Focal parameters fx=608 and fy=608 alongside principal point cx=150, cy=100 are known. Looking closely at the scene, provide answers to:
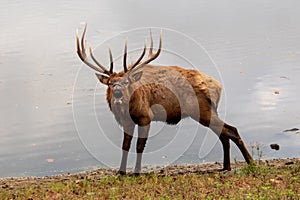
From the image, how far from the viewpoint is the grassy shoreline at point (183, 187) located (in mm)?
8266

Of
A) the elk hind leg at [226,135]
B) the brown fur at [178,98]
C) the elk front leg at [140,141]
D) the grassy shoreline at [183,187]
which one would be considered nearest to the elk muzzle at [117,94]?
the brown fur at [178,98]

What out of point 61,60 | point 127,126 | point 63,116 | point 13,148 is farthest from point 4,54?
point 127,126

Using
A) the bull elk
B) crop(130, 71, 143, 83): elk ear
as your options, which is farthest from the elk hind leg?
crop(130, 71, 143, 83): elk ear

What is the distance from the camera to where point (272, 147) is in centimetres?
1371

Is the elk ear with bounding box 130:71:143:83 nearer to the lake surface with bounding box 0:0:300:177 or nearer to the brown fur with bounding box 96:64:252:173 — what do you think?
the brown fur with bounding box 96:64:252:173

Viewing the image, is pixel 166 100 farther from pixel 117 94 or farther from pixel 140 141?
pixel 117 94

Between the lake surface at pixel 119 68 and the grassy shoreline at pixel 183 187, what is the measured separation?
102 inches

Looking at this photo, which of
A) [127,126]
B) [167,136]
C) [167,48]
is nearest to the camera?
[127,126]

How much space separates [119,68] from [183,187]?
1040 cm

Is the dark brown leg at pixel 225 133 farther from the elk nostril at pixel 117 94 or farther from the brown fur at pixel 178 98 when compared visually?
the elk nostril at pixel 117 94

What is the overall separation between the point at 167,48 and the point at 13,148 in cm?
997

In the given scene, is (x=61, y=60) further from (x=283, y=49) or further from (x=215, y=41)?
(x=283, y=49)

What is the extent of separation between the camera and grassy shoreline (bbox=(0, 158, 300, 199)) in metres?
8.27

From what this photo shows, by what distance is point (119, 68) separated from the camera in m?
18.8
